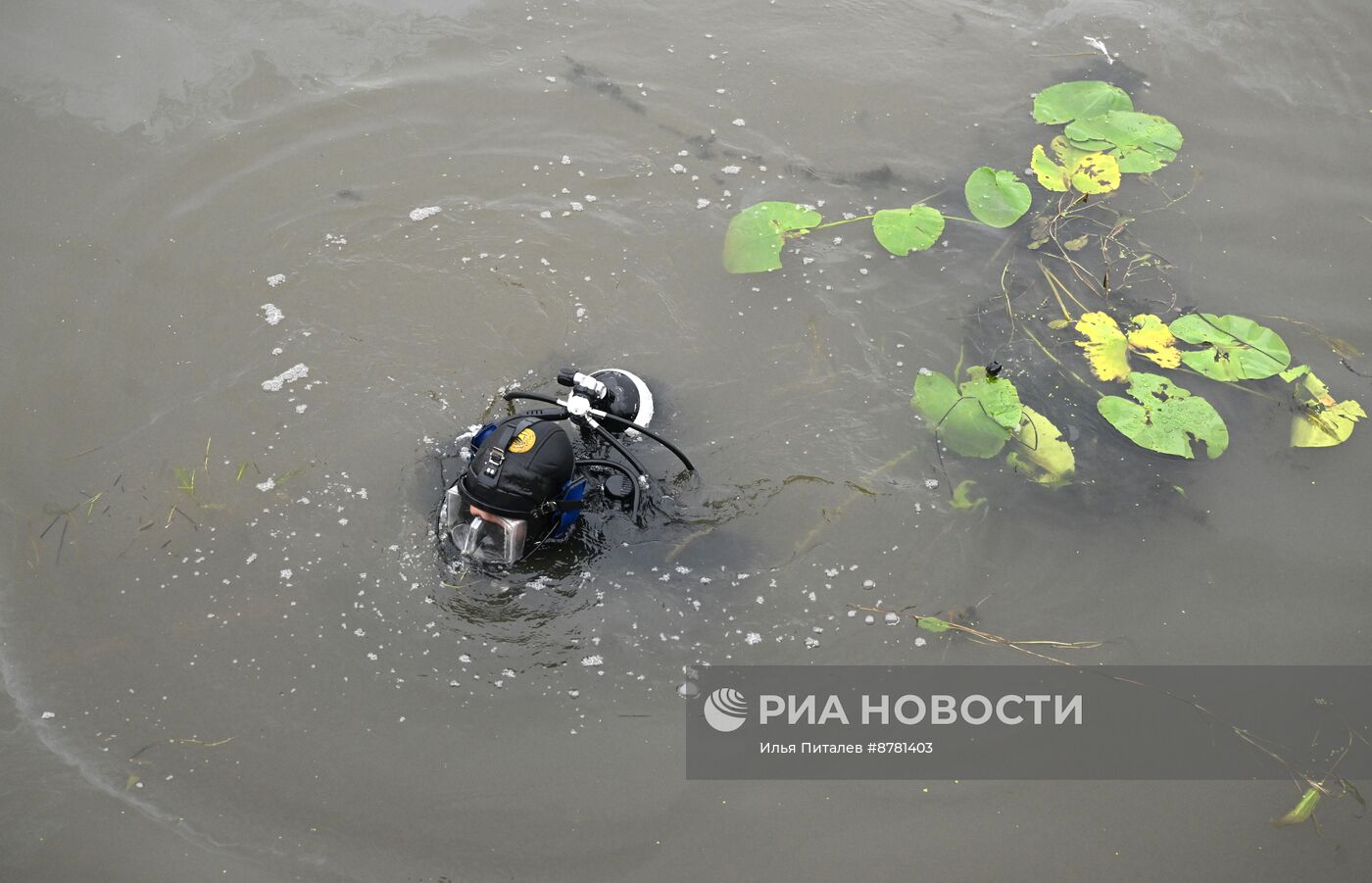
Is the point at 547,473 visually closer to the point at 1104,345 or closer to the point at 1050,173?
the point at 1104,345

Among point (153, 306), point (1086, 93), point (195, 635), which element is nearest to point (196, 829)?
point (195, 635)

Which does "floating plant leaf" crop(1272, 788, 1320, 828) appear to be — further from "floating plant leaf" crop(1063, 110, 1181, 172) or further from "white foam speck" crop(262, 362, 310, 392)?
"white foam speck" crop(262, 362, 310, 392)

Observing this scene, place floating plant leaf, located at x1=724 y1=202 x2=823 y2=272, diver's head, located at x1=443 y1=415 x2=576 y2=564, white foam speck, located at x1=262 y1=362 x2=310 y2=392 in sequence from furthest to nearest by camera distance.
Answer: floating plant leaf, located at x1=724 y1=202 x2=823 y2=272
white foam speck, located at x1=262 y1=362 x2=310 y2=392
diver's head, located at x1=443 y1=415 x2=576 y2=564

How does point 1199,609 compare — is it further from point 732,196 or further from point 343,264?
point 343,264

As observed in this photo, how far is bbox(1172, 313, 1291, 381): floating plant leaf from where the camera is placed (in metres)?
4.46

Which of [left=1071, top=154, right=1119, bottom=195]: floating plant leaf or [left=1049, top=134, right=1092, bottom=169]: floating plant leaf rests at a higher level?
[left=1049, top=134, right=1092, bottom=169]: floating plant leaf

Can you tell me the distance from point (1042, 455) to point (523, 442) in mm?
2383

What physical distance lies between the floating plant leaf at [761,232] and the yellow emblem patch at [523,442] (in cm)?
183

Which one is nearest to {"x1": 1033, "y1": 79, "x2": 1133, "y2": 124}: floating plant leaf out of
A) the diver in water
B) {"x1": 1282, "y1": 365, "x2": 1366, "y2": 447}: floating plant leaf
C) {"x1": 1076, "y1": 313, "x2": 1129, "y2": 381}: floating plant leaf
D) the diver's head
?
{"x1": 1076, "y1": 313, "x2": 1129, "y2": 381}: floating plant leaf

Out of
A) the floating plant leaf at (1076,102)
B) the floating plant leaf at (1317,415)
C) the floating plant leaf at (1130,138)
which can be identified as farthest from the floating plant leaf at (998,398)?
the floating plant leaf at (1076,102)

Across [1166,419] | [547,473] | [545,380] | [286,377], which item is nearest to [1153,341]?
[1166,419]

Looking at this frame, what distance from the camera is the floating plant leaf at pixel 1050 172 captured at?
16.9 ft

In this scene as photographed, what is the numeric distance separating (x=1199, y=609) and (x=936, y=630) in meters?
1.12

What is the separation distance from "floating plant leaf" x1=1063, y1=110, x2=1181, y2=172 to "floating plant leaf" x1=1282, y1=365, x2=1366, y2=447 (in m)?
1.48
